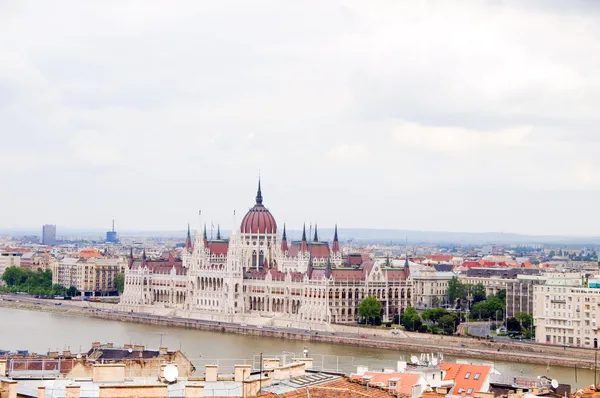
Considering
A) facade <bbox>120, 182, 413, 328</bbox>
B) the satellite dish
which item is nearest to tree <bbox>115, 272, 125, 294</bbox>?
facade <bbox>120, 182, 413, 328</bbox>

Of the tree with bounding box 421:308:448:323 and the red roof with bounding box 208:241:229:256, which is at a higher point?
the red roof with bounding box 208:241:229:256

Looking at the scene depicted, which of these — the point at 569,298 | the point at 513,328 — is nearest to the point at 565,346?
the point at 569,298

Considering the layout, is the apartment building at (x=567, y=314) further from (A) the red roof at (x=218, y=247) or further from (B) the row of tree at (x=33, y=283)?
(B) the row of tree at (x=33, y=283)

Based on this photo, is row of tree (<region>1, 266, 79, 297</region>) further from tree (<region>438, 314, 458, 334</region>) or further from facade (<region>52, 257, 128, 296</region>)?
tree (<region>438, 314, 458, 334</region>)

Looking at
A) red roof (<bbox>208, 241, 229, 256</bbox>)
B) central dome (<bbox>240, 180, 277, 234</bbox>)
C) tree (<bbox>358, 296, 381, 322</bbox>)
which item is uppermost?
central dome (<bbox>240, 180, 277, 234</bbox>)

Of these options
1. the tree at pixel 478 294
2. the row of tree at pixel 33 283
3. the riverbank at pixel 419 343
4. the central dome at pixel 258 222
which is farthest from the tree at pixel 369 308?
the row of tree at pixel 33 283

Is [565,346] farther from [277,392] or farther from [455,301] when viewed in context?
[277,392]
